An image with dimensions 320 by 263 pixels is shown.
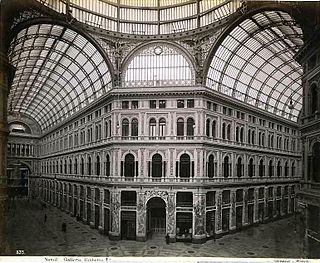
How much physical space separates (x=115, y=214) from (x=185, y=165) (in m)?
3.69

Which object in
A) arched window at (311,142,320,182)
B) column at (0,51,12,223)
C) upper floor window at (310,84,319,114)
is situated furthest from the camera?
upper floor window at (310,84,319,114)

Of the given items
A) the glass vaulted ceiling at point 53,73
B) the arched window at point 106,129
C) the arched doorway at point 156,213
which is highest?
the glass vaulted ceiling at point 53,73

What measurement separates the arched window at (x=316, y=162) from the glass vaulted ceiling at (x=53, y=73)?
8.67 m

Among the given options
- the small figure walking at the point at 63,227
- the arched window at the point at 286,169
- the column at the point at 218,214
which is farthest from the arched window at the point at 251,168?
the small figure walking at the point at 63,227

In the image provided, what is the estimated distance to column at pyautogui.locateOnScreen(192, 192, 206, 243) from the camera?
13859 millimetres

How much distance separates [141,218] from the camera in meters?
14.3

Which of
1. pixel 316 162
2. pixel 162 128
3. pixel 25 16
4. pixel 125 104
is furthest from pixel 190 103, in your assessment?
pixel 25 16

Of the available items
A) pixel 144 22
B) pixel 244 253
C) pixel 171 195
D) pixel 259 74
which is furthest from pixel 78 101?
pixel 244 253

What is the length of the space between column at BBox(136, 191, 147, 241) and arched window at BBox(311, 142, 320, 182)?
6.86 m

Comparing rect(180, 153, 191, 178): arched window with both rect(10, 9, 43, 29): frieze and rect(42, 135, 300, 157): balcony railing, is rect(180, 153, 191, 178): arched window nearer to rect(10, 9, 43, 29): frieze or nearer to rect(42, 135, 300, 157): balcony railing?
rect(42, 135, 300, 157): balcony railing

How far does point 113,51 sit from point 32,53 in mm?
3456

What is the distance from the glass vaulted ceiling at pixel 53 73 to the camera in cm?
1374

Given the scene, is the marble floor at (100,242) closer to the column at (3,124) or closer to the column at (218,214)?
the column at (218,214)

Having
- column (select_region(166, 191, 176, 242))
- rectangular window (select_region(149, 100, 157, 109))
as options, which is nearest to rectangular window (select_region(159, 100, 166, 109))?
rectangular window (select_region(149, 100, 157, 109))
